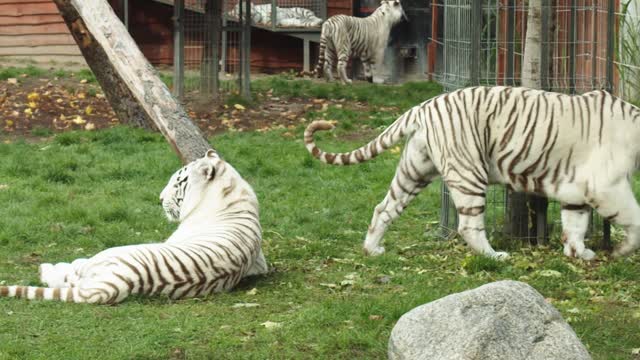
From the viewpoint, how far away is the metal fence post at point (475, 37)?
866 centimetres

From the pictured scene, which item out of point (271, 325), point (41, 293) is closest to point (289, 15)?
point (41, 293)

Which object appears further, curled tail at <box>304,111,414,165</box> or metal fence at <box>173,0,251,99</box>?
metal fence at <box>173,0,251,99</box>

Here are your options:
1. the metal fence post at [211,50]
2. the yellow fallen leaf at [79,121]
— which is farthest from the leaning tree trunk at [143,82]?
the metal fence post at [211,50]

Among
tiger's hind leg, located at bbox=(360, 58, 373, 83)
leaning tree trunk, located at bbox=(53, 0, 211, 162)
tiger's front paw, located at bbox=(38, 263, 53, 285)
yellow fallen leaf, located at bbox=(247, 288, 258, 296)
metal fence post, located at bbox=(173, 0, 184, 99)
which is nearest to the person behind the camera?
yellow fallen leaf, located at bbox=(247, 288, 258, 296)

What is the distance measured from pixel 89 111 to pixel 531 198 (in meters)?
7.61

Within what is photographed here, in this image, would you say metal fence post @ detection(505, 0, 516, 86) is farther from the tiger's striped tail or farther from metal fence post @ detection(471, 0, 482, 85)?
the tiger's striped tail

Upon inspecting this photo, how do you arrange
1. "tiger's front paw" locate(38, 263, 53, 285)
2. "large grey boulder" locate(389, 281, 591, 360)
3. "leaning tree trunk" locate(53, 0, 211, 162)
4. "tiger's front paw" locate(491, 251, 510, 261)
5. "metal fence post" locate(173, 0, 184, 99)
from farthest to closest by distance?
A: "metal fence post" locate(173, 0, 184, 99), "leaning tree trunk" locate(53, 0, 211, 162), "tiger's front paw" locate(491, 251, 510, 261), "tiger's front paw" locate(38, 263, 53, 285), "large grey boulder" locate(389, 281, 591, 360)

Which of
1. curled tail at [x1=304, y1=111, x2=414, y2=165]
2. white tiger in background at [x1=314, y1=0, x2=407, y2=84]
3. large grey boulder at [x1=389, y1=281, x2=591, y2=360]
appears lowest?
large grey boulder at [x1=389, y1=281, x2=591, y2=360]

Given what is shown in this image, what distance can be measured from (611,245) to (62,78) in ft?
36.0

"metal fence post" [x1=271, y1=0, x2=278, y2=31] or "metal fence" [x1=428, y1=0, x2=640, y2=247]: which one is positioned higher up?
"metal fence post" [x1=271, y1=0, x2=278, y2=31]

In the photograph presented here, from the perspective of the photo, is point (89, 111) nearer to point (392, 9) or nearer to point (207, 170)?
point (392, 9)

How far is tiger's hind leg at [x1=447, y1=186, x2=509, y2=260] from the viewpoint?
8.22m

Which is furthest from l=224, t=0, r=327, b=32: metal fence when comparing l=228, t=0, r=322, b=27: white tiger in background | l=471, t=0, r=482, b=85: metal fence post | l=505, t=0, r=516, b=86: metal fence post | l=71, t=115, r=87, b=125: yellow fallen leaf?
l=471, t=0, r=482, b=85: metal fence post

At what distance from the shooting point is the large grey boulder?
4.98m
